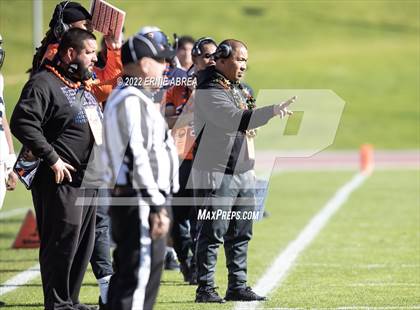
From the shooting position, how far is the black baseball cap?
19.3ft

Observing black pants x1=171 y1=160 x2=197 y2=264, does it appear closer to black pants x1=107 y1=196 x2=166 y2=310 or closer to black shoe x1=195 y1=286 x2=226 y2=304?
black shoe x1=195 y1=286 x2=226 y2=304

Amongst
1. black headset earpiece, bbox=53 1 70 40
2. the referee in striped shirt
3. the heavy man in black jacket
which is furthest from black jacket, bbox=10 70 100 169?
the referee in striped shirt

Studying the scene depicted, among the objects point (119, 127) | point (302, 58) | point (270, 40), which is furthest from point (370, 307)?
point (270, 40)

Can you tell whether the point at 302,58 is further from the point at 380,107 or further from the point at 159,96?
the point at 159,96

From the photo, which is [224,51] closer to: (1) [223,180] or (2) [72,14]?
(1) [223,180]

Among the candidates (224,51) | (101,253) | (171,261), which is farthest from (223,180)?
(171,261)

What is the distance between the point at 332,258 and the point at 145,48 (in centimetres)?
556

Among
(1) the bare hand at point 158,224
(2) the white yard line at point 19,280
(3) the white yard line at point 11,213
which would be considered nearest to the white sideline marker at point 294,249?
(2) the white yard line at point 19,280

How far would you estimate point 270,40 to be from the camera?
6800 centimetres

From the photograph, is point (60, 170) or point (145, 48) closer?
point (145, 48)

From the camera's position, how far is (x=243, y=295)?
8.40m

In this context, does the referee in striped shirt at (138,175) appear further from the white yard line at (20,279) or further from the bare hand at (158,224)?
the white yard line at (20,279)

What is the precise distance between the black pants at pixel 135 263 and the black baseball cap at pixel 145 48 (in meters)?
0.89

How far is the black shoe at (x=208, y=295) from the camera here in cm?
832
